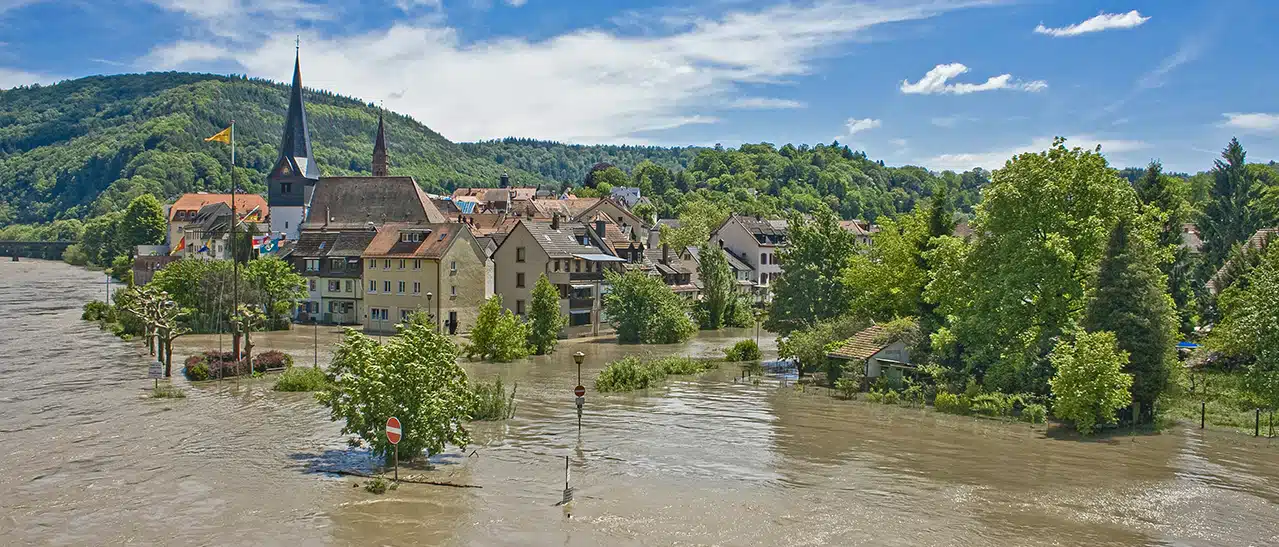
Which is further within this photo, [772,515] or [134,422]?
[134,422]

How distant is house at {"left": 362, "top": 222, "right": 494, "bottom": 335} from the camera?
67.7m

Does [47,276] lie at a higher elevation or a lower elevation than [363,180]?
lower

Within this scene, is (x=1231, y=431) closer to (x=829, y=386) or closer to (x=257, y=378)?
(x=829, y=386)

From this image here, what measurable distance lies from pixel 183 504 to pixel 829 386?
1157 inches

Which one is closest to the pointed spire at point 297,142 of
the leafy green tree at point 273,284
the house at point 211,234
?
the house at point 211,234

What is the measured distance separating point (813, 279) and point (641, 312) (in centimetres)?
1283

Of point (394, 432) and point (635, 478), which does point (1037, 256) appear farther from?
point (394, 432)

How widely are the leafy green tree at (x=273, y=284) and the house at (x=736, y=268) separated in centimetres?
3346

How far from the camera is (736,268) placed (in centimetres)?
10062

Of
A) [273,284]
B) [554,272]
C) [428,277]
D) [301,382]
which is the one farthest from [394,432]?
[273,284]

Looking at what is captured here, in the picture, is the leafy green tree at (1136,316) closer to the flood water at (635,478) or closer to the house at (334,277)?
the flood water at (635,478)

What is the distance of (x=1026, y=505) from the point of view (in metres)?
26.7

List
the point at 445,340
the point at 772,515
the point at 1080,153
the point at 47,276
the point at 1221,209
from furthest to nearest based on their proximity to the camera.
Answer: the point at 47,276 → the point at 1221,209 → the point at 1080,153 → the point at 445,340 → the point at 772,515

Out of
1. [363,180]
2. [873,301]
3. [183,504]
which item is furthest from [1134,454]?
[363,180]
